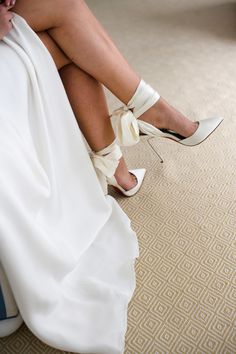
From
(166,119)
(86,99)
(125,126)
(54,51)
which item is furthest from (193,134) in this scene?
(54,51)

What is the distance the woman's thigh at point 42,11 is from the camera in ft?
→ 2.91

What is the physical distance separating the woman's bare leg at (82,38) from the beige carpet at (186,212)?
1.18 ft

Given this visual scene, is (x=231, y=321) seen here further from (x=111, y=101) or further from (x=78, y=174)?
(x=111, y=101)

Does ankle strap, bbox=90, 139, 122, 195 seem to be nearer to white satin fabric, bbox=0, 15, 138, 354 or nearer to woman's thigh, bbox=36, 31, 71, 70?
white satin fabric, bbox=0, 15, 138, 354

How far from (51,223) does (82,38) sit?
0.44 metres

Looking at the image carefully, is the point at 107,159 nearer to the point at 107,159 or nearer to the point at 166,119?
the point at 107,159

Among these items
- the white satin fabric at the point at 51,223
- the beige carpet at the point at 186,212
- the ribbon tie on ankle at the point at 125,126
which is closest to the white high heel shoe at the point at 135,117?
the ribbon tie on ankle at the point at 125,126

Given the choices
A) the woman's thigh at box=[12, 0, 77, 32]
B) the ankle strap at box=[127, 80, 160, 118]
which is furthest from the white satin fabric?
the ankle strap at box=[127, 80, 160, 118]

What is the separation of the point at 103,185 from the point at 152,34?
49.8 inches

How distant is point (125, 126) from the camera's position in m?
1.00

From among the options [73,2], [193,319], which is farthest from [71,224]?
[73,2]

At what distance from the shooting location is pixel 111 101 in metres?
1.60

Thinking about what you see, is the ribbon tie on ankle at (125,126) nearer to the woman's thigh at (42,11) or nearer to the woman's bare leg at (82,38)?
the woman's bare leg at (82,38)

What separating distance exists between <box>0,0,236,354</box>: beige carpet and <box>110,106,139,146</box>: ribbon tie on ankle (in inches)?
9.0
